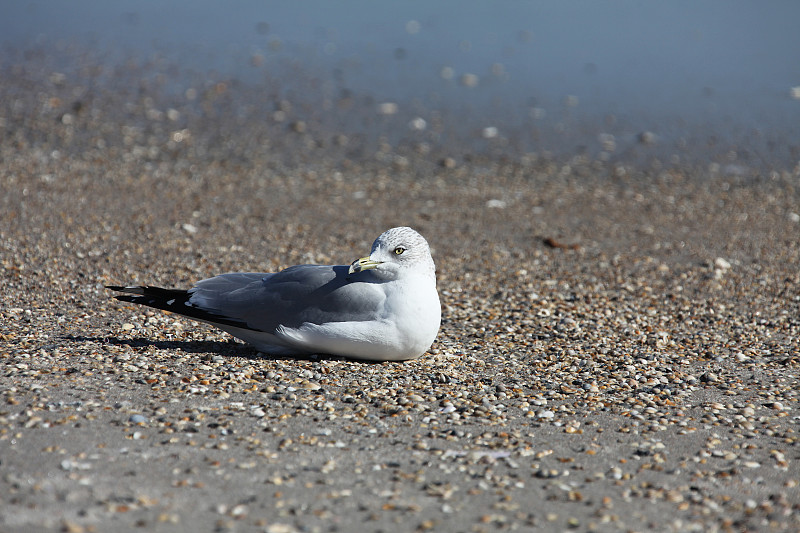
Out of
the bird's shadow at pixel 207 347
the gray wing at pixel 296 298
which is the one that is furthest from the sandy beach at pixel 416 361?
the gray wing at pixel 296 298

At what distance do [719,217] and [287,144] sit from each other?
19.3ft

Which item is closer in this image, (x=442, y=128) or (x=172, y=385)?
(x=172, y=385)

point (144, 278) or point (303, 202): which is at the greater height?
point (303, 202)

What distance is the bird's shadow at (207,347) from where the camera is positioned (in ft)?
16.9

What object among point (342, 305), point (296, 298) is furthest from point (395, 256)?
point (296, 298)

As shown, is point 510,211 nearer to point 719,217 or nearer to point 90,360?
point 719,217

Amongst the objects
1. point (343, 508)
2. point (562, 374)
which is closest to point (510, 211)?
point (562, 374)

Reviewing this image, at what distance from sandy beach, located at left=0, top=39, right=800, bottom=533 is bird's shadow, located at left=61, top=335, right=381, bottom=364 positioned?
0.03 meters

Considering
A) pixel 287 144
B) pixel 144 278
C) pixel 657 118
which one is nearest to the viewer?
pixel 144 278

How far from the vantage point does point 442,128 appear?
13.3 m

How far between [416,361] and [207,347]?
51.1 inches

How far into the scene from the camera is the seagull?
484 cm

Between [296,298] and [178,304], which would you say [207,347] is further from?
[296,298]

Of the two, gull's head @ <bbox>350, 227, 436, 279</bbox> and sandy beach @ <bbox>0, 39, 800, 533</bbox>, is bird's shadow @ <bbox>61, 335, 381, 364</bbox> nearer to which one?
sandy beach @ <bbox>0, 39, 800, 533</bbox>
